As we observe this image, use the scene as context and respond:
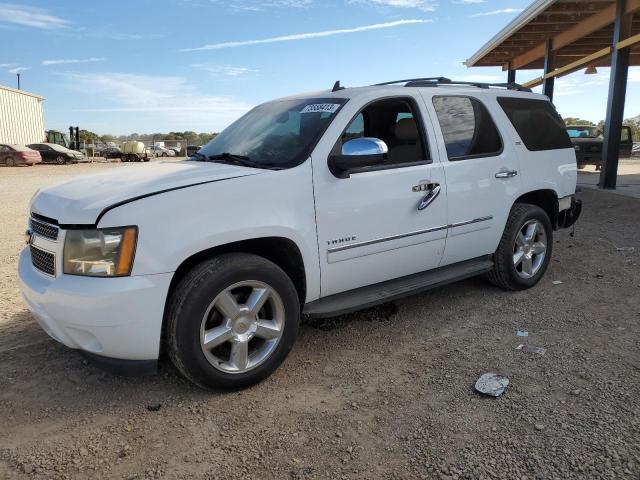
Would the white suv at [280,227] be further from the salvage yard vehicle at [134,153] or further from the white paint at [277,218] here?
the salvage yard vehicle at [134,153]

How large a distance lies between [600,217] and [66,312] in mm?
8860

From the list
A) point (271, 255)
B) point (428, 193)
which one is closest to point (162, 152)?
point (428, 193)

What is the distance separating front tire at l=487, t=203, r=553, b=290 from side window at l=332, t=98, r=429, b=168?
132 centimetres

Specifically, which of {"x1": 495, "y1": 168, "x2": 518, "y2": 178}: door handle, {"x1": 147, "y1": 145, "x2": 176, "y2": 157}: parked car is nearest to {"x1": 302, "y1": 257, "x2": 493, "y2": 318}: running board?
{"x1": 495, "y1": 168, "x2": 518, "y2": 178}: door handle

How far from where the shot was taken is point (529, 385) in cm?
319

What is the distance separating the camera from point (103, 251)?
8.88ft

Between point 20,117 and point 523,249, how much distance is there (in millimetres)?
47519

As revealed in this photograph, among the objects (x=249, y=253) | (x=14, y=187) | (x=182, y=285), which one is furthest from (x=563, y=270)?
(x=14, y=187)

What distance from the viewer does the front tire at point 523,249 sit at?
15.5ft

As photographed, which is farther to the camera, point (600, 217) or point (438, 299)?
point (600, 217)

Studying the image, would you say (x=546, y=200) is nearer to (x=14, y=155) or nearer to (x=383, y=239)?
(x=383, y=239)

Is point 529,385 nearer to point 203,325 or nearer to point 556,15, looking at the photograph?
point 203,325

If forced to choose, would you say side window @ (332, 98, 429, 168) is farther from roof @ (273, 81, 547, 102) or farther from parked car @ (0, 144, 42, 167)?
parked car @ (0, 144, 42, 167)

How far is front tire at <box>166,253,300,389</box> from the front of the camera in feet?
9.41
